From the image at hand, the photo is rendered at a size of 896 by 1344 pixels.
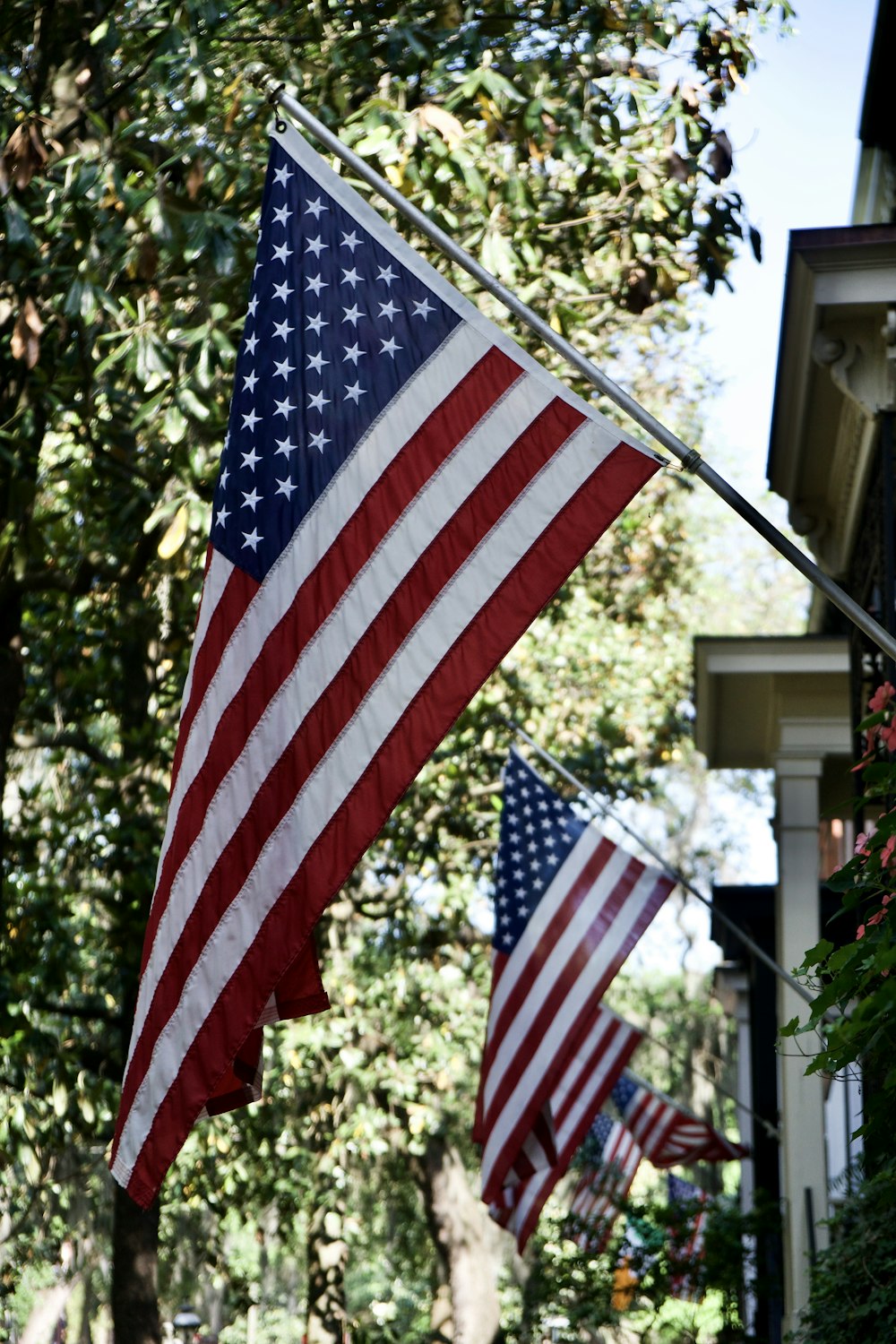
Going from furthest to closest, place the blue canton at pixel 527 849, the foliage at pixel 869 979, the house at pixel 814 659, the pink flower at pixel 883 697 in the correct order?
the blue canton at pixel 527 849
the house at pixel 814 659
the pink flower at pixel 883 697
the foliage at pixel 869 979

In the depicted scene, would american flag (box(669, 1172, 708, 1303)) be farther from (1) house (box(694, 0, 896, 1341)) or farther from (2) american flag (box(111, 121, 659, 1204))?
(2) american flag (box(111, 121, 659, 1204))

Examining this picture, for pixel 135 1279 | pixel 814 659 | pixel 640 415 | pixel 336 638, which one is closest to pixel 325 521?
pixel 336 638

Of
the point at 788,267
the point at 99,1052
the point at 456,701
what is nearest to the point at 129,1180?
the point at 456,701

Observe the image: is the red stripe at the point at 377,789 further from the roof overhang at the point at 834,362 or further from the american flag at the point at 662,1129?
the american flag at the point at 662,1129

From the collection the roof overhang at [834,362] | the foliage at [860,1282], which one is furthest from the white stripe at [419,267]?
the foliage at [860,1282]

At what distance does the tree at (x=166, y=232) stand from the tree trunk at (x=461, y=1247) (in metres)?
11.5

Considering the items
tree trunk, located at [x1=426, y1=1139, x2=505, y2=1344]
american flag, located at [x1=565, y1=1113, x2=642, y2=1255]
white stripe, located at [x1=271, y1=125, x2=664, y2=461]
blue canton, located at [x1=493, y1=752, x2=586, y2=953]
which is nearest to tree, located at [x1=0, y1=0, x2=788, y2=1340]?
blue canton, located at [x1=493, y1=752, x2=586, y2=953]

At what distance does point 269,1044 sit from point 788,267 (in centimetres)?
1216

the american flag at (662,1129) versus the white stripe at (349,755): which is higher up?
the american flag at (662,1129)

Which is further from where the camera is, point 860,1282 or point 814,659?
point 814,659

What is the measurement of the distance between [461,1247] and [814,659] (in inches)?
647

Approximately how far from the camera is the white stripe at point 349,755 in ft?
15.5

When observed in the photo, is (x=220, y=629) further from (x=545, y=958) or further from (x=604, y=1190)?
(x=604, y=1190)

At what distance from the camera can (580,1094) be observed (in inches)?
442
